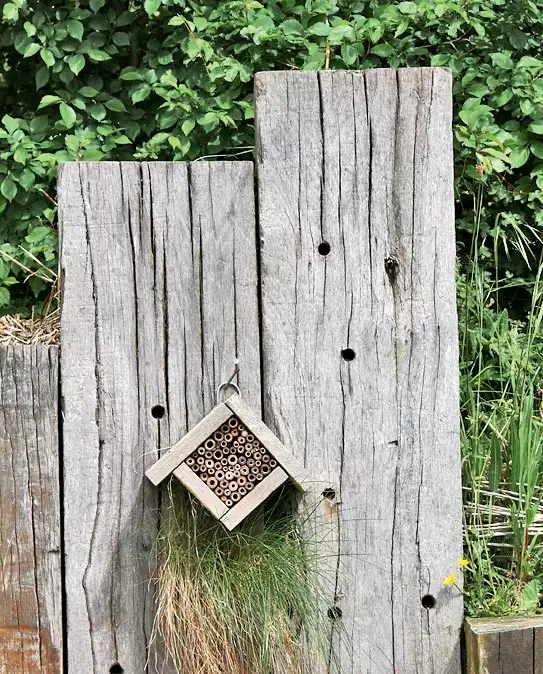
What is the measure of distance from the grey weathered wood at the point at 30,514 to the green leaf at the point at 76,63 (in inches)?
51.2

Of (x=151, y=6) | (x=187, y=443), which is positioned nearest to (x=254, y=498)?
(x=187, y=443)

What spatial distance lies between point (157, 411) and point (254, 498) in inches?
16.6

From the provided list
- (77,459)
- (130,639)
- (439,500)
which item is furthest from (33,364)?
(439,500)

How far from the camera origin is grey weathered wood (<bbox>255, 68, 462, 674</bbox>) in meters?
2.75

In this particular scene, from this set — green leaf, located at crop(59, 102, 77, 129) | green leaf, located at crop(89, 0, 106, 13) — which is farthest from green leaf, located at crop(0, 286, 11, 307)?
green leaf, located at crop(89, 0, 106, 13)

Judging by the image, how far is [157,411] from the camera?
275 cm

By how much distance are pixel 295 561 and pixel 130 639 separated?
1.91 feet

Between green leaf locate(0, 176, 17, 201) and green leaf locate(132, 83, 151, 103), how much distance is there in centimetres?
58

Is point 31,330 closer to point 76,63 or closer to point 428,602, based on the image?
point 76,63

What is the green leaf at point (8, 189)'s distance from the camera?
11.4ft

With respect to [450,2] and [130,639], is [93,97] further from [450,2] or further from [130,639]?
[130,639]

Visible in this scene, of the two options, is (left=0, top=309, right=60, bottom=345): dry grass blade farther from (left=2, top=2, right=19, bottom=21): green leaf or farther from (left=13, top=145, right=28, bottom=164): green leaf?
(left=2, top=2, right=19, bottom=21): green leaf

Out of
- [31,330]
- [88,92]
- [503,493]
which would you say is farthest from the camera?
[88,92]

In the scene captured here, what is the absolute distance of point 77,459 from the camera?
274cm
